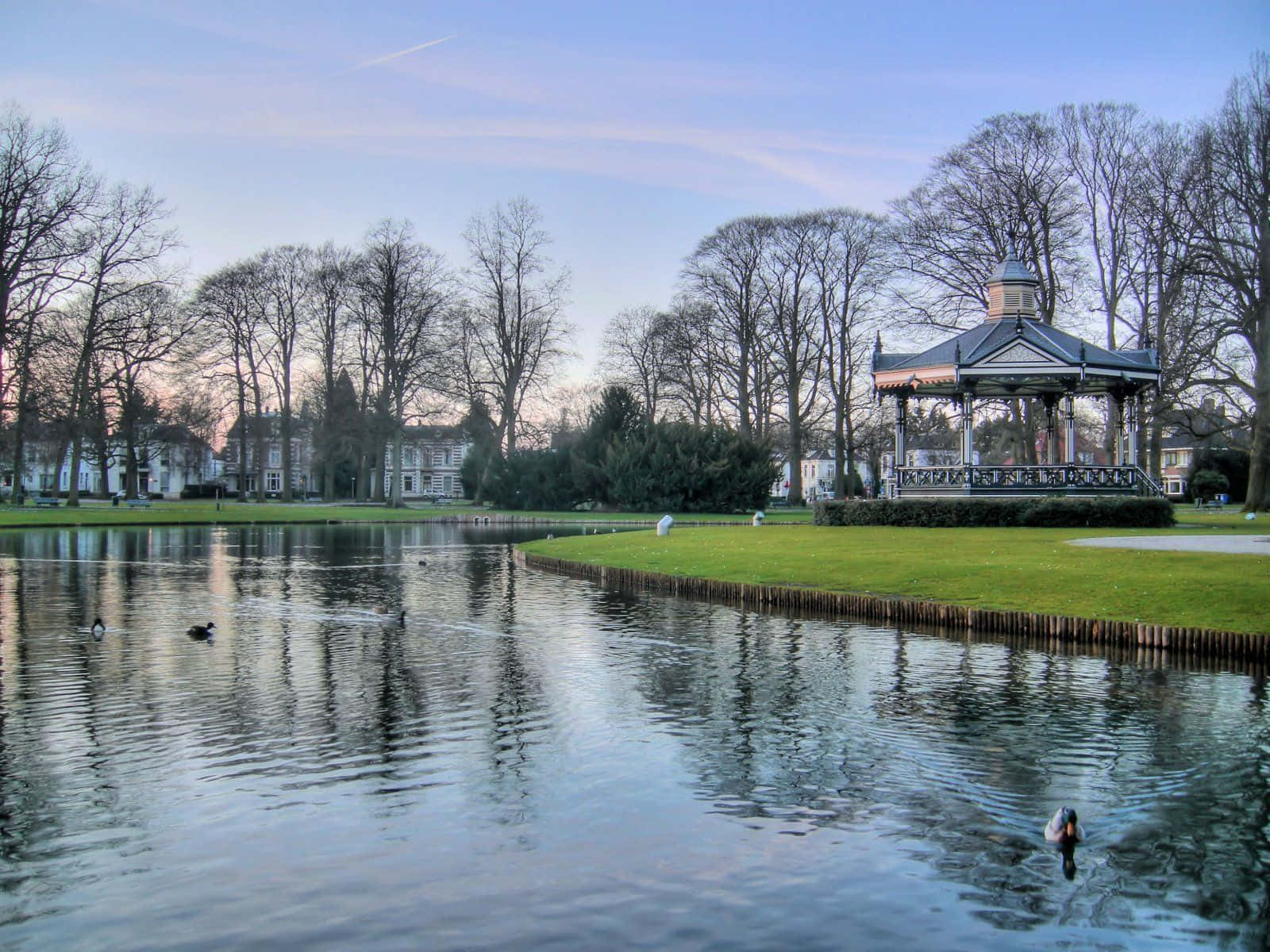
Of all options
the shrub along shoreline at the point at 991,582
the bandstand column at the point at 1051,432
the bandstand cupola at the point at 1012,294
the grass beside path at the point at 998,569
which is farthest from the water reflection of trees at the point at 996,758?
the bandstand cupola at the point at 1012,294

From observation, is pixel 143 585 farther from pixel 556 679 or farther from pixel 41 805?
pixel 41 805

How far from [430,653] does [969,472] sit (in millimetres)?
24071

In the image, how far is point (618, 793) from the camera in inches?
328

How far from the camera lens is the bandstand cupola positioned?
1501 inches

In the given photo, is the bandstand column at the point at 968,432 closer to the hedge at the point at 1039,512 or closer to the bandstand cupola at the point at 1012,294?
the hedge at the point at 1039,512

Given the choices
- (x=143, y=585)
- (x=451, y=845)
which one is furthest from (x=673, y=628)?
(x=143, y=585)

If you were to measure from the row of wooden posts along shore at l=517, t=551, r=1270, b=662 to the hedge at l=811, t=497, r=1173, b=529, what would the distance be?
39.4ft

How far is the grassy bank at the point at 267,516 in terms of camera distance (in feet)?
166

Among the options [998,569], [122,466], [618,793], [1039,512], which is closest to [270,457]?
[122,466]

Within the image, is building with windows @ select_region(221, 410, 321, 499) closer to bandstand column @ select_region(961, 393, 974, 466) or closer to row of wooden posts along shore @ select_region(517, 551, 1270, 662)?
bandstand column @ select_region(961, 393, 974, 466)

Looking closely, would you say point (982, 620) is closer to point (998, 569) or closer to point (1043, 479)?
point (998, 569)

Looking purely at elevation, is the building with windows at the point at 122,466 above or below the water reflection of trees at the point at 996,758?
above

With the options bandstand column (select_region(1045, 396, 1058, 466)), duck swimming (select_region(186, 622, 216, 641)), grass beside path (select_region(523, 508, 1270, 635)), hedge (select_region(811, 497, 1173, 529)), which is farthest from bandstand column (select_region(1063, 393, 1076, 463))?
duck swimming (select_region(186, 622, 216, 641))

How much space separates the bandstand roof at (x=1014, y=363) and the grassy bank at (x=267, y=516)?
514 inches
